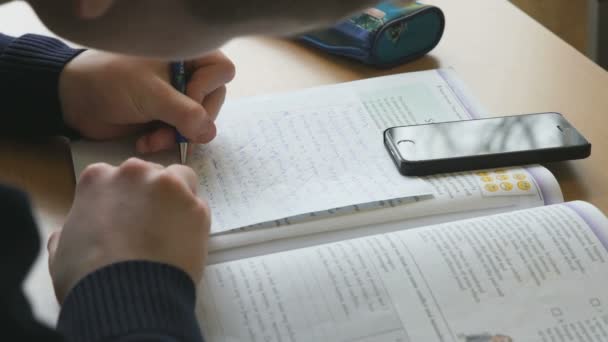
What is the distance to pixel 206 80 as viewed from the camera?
0.74 metres

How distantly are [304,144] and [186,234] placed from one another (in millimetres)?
191

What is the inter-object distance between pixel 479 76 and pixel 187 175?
0.38m

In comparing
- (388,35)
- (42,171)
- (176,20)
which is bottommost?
(42,171)

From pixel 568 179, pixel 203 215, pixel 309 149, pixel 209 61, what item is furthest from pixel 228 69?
pixel 568 179

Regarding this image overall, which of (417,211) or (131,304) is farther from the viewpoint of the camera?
(417,211)

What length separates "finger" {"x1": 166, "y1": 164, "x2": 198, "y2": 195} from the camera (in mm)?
617

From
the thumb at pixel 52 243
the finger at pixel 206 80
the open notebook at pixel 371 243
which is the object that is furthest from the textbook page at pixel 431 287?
the finger at pixel 206 80

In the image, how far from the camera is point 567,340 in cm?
51

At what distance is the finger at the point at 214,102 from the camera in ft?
2.42

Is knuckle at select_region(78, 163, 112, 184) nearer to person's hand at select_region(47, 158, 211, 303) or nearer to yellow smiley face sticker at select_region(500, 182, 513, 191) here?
person's hand at select_region(47, 158, 211, 303)

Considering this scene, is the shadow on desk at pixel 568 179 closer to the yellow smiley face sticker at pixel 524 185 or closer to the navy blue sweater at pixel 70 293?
the yellow smiley face sticker at pixel 524 185

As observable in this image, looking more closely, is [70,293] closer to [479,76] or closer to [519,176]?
[519,176]

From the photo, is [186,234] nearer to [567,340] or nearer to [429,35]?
[567,340]

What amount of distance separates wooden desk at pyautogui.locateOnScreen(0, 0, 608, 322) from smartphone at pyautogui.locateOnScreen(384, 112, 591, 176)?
0.02m
